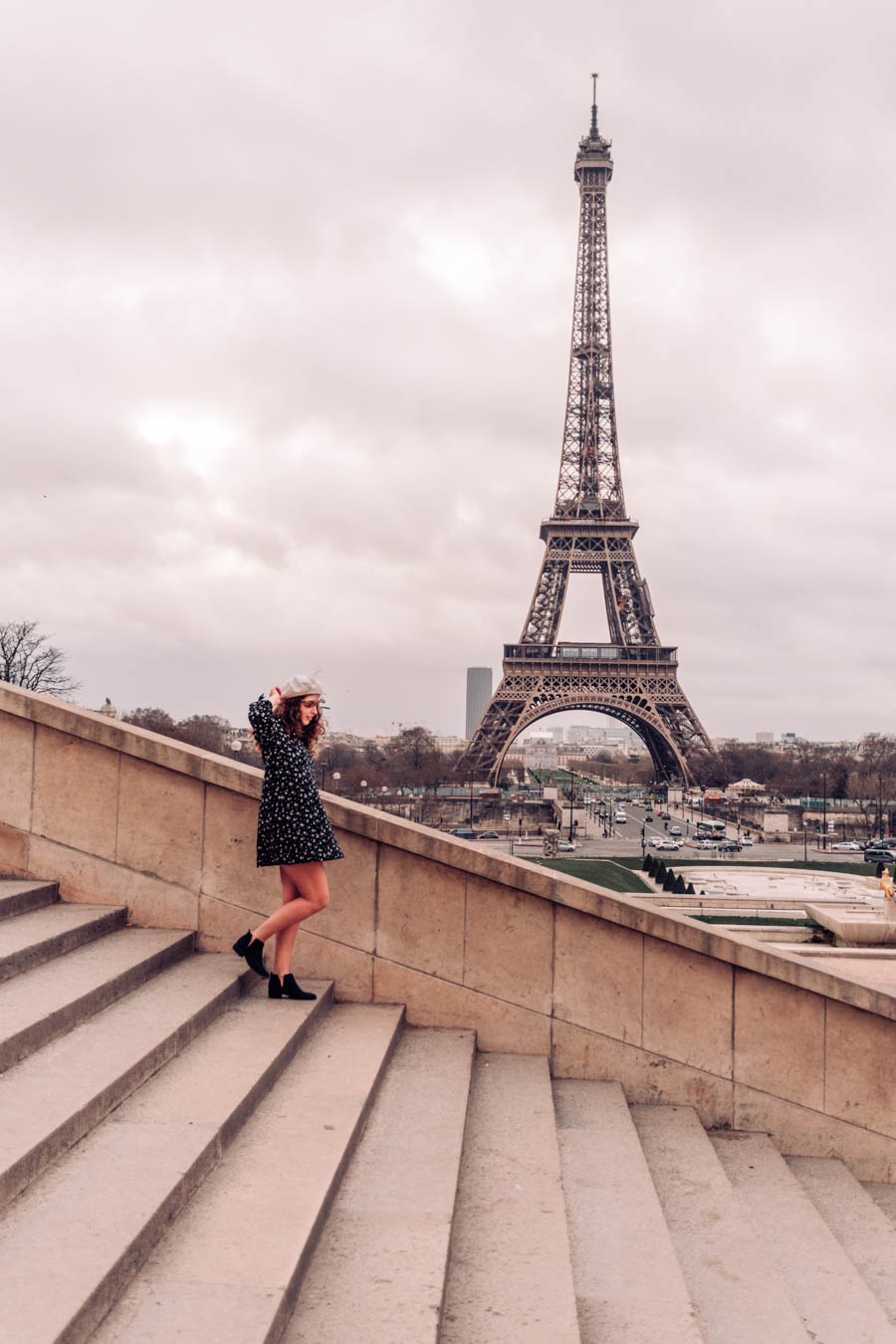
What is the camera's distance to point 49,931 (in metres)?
4.77

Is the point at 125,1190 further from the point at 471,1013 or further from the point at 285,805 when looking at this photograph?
the point at 471,1013

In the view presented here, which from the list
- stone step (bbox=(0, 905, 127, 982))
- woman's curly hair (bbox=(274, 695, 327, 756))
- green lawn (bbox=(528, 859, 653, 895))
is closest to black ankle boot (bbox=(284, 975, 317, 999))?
stone step (bbox=(0, 905, 127, 982))

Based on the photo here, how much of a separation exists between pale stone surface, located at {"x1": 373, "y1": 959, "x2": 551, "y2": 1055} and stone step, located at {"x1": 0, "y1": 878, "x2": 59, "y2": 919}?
1.97 m

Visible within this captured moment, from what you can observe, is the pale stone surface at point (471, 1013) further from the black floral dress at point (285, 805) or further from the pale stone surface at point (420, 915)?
the black floral dress at point (285, 805)

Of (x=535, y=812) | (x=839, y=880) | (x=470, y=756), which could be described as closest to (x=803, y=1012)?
(x=839, y=880)

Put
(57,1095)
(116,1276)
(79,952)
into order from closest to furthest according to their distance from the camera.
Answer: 1. (116,1276)
2. (57,1095)
3. (79,952)

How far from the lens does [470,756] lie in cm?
6150

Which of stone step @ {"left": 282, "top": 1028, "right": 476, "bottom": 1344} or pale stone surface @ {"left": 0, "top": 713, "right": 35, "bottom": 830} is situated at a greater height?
pale stone surface @ {"left": 0, "top": 713, "right": 35, "bottom": 830}

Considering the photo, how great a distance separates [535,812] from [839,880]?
3377 centimetres

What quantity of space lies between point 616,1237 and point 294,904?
6.89 ft

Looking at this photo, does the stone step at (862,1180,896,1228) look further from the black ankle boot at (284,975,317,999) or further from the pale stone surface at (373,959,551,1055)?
the black ankle boot at (284,975,317,999)

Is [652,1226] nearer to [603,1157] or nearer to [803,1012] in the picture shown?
[603,1157]

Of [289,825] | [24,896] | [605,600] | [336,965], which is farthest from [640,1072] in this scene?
[605,600]

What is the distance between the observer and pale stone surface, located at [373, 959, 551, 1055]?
5328 millimetres
